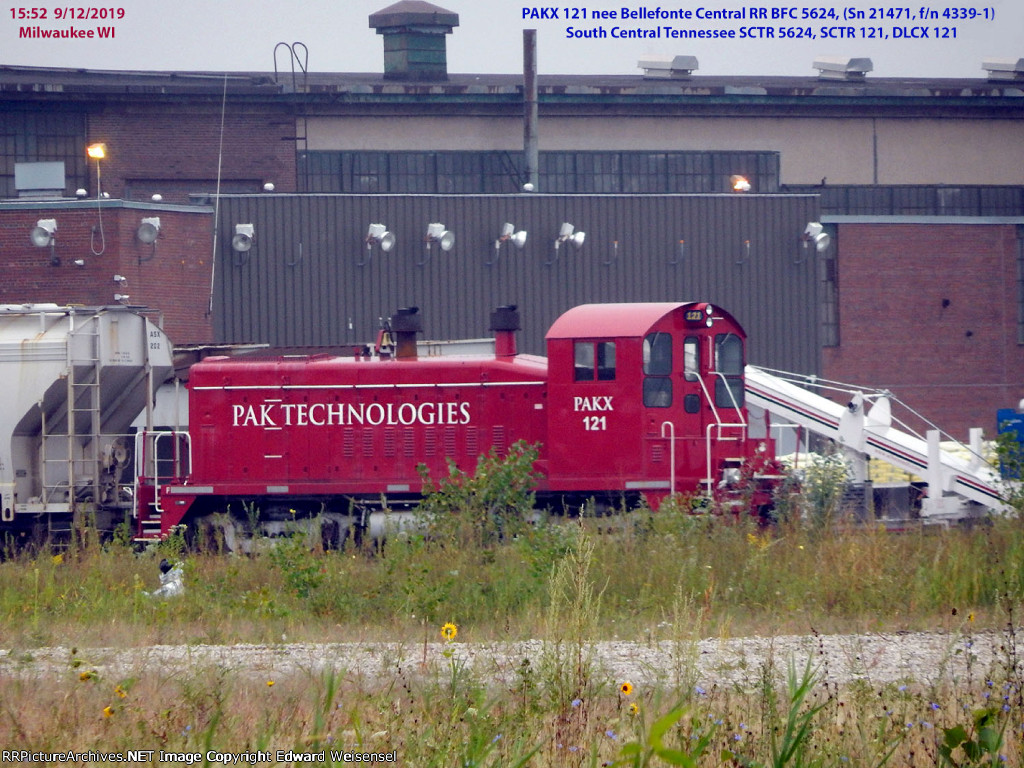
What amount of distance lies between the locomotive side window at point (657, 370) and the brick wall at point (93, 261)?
15472 millimetres

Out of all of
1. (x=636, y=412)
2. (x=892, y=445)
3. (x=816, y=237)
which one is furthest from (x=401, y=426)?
(x=816, y=237)

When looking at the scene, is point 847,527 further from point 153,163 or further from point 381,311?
point 153,163

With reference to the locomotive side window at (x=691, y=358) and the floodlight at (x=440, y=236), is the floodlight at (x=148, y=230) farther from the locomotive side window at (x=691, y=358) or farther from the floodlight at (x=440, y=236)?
the locomotive side window at (x=691, y=358)

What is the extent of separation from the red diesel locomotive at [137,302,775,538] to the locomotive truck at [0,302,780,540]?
0.02 meters

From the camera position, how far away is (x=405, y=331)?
18.3 meters

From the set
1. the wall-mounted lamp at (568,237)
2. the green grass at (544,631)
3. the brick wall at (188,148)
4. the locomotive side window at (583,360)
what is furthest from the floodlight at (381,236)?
the green grass at (544,631)

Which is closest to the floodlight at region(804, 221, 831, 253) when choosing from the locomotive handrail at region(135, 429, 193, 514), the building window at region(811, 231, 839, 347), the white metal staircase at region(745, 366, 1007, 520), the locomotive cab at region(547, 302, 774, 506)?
the building window at region(811, 231, 839, 347)

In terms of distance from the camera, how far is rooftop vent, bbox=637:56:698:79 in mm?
45500

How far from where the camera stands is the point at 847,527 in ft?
43.5

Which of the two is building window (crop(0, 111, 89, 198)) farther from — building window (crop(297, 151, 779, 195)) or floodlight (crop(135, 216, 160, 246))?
floodlight (crop(135, 216, 160, 246))

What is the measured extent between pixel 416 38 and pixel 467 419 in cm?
2975

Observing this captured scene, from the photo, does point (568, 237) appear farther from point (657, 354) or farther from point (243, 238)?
point (657, 354)

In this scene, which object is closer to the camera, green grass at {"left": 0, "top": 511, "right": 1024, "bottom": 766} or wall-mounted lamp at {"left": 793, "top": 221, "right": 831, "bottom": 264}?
green grass at {"left": 0, "top": 511, "right": 1024, "bottom": 766}

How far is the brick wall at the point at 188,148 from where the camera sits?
38.3m
